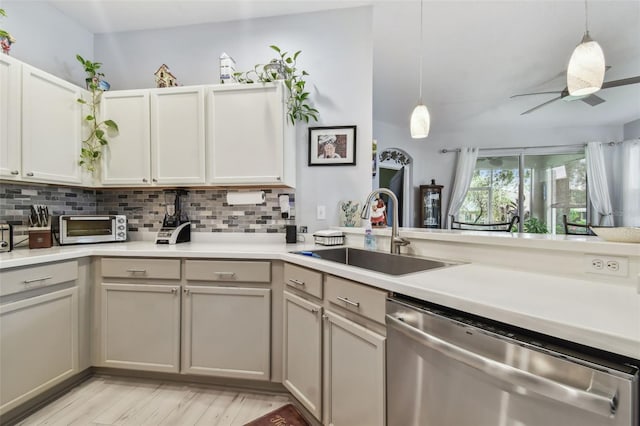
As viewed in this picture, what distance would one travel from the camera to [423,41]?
2.81 metres

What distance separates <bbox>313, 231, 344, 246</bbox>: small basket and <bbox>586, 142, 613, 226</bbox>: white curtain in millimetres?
5700

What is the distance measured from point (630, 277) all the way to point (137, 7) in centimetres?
348

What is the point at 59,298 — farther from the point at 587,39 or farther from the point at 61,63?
the point at 587,39

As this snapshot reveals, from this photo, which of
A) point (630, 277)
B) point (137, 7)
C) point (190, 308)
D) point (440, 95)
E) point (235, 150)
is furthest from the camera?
point (440, 95)

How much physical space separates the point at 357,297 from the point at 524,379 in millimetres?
606

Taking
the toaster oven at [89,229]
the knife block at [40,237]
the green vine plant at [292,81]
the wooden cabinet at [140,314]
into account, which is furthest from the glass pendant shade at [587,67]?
the knife block at [40,237]

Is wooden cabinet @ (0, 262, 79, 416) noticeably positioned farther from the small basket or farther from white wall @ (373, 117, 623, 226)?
white wall @ (373, 117, 623, 226)

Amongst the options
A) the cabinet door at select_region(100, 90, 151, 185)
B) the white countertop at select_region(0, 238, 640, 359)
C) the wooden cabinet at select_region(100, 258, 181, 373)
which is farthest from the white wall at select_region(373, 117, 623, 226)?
the white countertop at select_region(0, 238, 640, 359)

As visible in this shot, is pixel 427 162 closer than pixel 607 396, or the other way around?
pixel 607 396

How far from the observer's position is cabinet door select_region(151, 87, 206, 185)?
7.18 feet

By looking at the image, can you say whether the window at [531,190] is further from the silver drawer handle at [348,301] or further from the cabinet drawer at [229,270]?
the silver drawer handle at [348,301]

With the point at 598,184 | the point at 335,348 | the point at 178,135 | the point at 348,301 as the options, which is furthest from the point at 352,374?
the point at 598,184

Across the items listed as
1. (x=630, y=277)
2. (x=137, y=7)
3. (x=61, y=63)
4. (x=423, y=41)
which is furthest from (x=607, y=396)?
(x=61, y=63)

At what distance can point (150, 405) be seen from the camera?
1.68m
